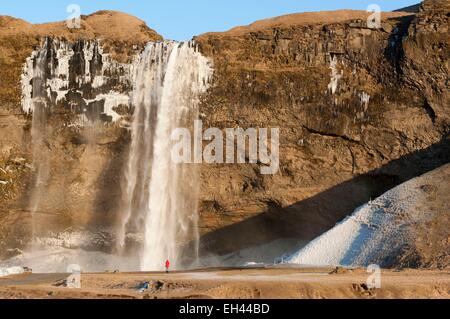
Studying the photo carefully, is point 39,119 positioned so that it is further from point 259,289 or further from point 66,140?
point 259,289

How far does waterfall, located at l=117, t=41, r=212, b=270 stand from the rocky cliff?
0.88 m

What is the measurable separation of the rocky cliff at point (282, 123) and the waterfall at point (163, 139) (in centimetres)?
88

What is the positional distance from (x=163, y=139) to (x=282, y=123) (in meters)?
6.85

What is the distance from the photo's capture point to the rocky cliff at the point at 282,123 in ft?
156

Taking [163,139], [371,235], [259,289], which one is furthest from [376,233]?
[259,289]

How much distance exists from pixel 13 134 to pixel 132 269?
34.8 ft

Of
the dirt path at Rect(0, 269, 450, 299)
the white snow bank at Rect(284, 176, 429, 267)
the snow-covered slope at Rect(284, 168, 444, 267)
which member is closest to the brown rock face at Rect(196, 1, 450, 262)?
the snow-covered slope at Rect(284, 168, 444, 267)

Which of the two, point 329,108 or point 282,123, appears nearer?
point 329,108

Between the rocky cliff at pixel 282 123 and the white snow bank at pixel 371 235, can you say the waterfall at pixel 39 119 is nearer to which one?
the rocky cliff at pixel 282 123

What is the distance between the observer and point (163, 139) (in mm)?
49594

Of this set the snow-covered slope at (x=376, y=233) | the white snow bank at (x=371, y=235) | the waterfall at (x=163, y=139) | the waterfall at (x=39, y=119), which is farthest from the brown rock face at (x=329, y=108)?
the waterfall at (x=39, y=119)

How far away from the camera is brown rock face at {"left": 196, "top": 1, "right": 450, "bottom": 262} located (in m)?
47.4

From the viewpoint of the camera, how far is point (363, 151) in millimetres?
48219

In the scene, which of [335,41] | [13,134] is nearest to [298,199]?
[335,41]
